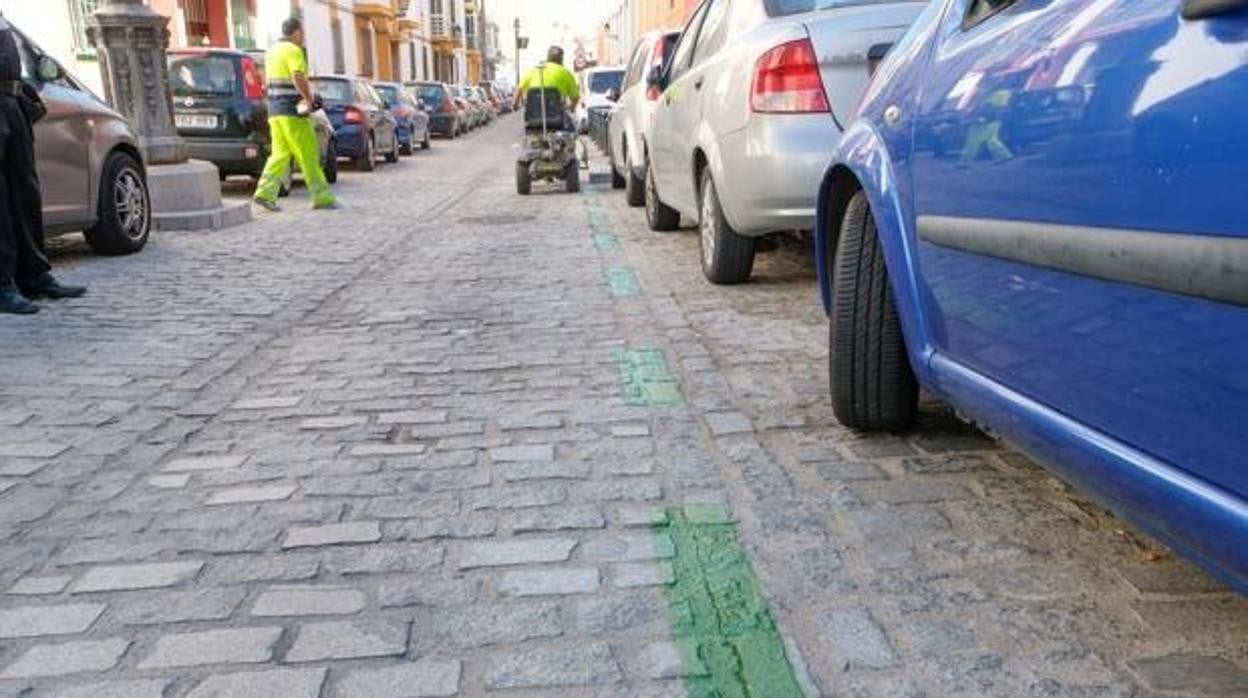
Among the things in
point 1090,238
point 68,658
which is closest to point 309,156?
point 68,658

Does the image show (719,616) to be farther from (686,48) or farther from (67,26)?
(67,26)

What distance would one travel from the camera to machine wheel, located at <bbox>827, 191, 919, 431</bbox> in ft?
10.8

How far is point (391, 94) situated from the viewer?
72.3 ft

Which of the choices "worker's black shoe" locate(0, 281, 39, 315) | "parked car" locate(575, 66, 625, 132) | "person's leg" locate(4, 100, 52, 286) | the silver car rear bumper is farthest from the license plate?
"parked car" locate(575, 66, 625, 132)

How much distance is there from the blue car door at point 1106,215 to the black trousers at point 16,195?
4.96 m

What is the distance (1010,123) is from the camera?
2.22 metres

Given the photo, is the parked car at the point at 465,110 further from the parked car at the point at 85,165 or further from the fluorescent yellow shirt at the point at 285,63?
the parked car at the point at 85,165

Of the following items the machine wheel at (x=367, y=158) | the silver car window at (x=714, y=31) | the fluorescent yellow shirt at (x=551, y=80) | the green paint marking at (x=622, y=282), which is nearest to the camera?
the silver car window at (x=714, y=31)

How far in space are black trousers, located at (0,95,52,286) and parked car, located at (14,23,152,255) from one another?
116 cm

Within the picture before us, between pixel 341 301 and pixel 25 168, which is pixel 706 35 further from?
pixel 25 168

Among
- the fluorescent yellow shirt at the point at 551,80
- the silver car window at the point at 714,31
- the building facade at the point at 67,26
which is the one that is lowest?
the fluorescent yellow shirt at the point at 551,80

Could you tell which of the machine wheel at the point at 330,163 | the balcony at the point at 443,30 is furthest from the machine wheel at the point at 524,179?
the balcony at the point at 443,30

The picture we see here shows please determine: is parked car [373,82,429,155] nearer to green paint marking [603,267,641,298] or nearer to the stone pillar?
the stone pillar

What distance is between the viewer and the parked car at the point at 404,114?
21609 mm
